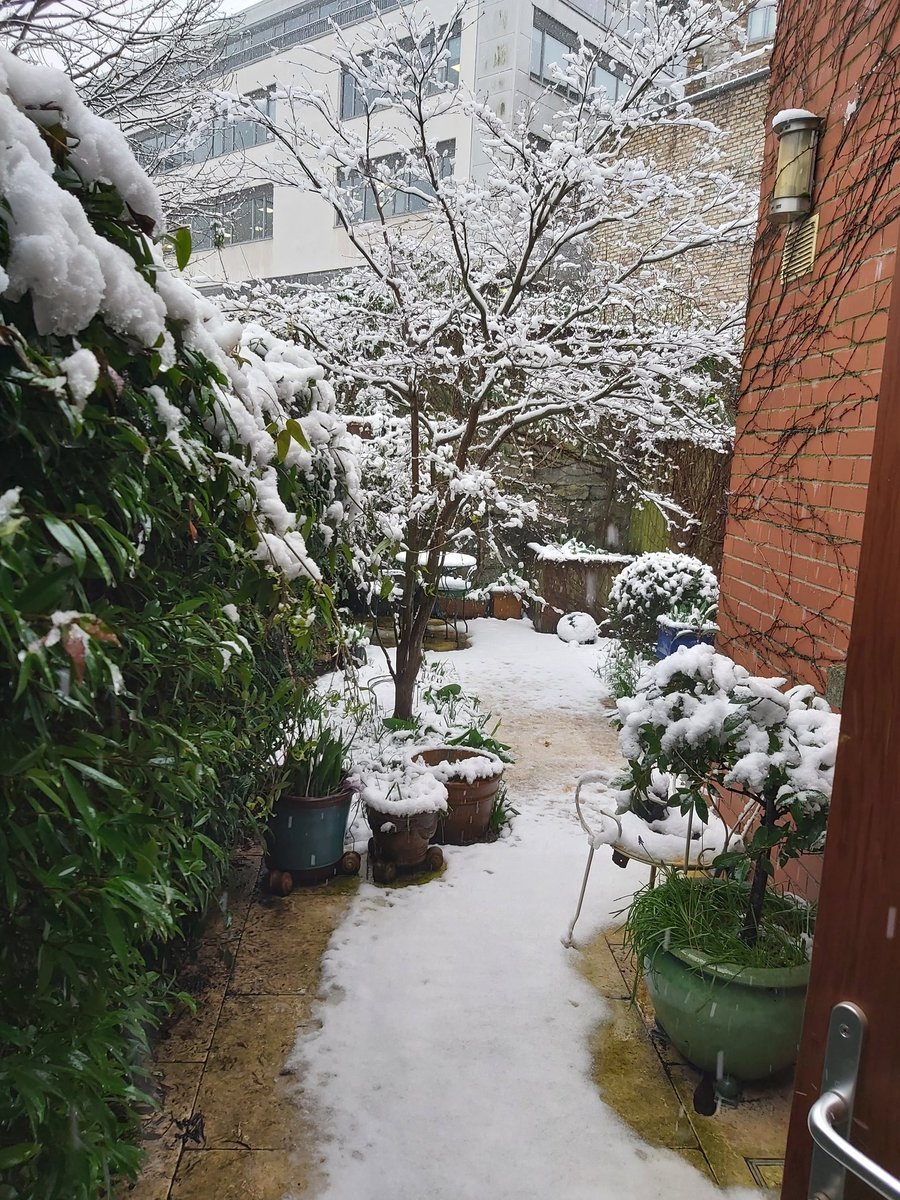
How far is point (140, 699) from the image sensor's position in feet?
4.03

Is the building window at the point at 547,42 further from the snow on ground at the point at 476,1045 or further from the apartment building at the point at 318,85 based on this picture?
the snow on ground at the point at 476,1045

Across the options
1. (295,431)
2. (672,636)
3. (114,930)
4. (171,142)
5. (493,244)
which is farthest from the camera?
(171,142)

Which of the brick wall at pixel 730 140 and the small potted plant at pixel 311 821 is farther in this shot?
the brick wall at pixel 730 140

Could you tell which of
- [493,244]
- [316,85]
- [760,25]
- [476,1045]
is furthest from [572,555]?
[316,85]

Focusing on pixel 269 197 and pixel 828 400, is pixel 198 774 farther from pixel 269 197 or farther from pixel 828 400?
pixel 269 197

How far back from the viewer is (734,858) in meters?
2.31

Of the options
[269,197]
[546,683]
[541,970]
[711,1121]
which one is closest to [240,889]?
[541,970]

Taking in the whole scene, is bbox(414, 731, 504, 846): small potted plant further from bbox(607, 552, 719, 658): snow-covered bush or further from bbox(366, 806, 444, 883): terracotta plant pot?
bbox(607, 552, 719, 658): snow-covered bush

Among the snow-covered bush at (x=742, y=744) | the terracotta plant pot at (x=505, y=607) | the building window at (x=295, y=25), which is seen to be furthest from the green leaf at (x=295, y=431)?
the building window at (x=295, y=25)

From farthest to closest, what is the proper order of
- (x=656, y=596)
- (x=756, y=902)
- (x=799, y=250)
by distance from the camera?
(x=656, y=596) < (x=799, y=250) < (x=756, y=902)

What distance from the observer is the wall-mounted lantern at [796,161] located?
2.82 metres

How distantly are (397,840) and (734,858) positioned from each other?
177 cm

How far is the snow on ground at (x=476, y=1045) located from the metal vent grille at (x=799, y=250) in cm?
277

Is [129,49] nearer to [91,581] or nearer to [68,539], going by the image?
[91,581]
